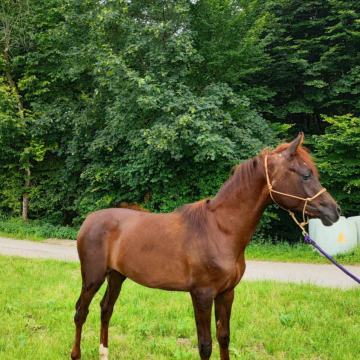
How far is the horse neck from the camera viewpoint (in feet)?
11.0

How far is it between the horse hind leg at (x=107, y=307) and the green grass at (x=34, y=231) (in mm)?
9063

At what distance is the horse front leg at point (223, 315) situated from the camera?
144 inches

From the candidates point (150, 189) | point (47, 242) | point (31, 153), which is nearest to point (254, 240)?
point (150, 189)

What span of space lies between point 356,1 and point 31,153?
12.5m

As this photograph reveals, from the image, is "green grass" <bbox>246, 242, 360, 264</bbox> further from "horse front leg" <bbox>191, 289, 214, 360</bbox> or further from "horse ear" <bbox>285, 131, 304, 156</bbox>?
"horse ear" <bbox>285, 131, 304, 156</bbox>

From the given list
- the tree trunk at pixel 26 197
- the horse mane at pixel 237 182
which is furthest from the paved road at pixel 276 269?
the tree trunk at pixel 26 197

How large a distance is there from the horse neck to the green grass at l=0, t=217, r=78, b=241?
10340 mm

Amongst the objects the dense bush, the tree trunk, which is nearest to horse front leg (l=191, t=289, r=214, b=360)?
the dense bush

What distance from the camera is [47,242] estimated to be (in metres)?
12.4

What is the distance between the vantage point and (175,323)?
5.09 m

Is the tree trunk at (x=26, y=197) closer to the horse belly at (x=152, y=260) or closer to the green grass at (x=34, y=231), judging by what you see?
the green grass at (x=34, y=231)

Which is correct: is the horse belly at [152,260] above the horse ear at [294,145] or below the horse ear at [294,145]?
below

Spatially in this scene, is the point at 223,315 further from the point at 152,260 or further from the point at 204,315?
the point at 152,260

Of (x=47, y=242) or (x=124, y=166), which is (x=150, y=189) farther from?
(x=47, y=242)
